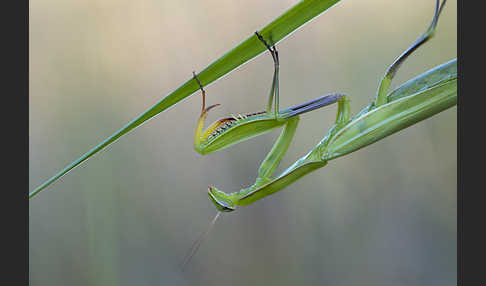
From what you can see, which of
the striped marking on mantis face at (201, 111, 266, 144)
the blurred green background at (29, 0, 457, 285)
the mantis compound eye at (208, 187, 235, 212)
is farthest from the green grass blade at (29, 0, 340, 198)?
the blurred green background at (29, 0, 457, 285)

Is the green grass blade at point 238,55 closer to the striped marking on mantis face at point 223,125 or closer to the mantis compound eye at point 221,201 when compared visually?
the striped marking on mantis face at point 223,125

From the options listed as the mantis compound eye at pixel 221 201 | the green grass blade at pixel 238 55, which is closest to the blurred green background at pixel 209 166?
the mantis compound eye at pixel 221 201

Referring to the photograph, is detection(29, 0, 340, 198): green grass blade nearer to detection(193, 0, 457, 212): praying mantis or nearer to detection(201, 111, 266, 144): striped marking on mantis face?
detection(193, 0, 457, 212): praying mantis

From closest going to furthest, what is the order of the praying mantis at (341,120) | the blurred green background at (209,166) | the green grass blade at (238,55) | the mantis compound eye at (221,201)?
1. the green grass blade at (238,55)
2. the praying mantis at (341,120)
3. the mantis compound eye at (221,201)
4. the blurred green background at (209,166)

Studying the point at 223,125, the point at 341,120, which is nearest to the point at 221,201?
the point at 223,125

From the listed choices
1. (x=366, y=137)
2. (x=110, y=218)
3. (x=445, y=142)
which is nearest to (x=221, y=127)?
(x=366, y=137)

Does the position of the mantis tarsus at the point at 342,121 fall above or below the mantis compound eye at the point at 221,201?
above
